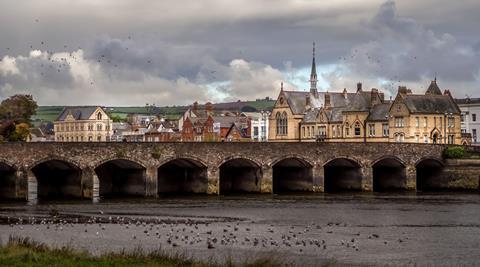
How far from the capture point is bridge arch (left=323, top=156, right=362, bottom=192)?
92625mm

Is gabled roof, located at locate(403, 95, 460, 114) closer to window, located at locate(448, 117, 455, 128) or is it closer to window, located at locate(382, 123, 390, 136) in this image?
window, located at locate(448, 117, 455, 128)

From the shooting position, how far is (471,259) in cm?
4278

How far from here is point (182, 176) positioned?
91.8m

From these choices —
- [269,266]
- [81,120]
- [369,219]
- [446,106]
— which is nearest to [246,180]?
[369,219]

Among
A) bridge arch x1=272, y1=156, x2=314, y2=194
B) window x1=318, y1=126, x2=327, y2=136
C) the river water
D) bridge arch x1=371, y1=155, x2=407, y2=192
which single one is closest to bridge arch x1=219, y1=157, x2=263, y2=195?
bridge arch x1=272, y1=156, x2=314, y2=194

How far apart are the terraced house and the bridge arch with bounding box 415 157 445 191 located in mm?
16328

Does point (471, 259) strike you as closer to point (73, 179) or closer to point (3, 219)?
point (3, 219)

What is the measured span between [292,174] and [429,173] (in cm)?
1642

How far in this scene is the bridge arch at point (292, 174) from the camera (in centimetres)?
9062

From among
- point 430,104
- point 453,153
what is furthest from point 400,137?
point 453,153

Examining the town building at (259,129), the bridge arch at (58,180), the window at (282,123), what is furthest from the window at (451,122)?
the bridge arch at (58,180)

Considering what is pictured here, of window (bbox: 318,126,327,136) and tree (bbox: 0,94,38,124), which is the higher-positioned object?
tree (bbox: 0,94,38,124)

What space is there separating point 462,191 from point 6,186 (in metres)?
45.9

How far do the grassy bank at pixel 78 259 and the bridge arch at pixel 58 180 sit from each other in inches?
1780
